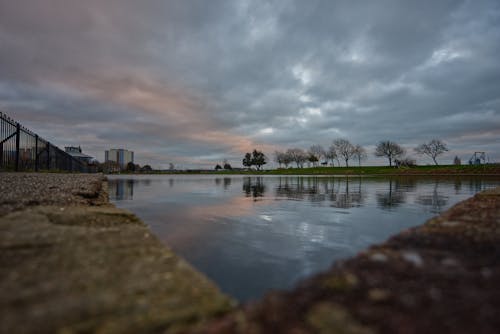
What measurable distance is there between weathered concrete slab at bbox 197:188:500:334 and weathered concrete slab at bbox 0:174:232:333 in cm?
32

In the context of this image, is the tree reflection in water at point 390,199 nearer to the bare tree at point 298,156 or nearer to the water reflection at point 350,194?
the water reflection at point 350,194

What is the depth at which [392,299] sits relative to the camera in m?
1.62

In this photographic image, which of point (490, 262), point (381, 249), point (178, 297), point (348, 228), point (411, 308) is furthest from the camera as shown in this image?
point (348, 228)

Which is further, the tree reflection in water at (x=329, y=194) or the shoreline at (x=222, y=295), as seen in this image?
the tree reflection in water at (x=329, y=194)

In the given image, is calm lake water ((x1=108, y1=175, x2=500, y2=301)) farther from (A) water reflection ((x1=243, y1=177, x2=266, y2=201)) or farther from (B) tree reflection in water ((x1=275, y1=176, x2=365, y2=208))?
(A) water reflection ((x1=243, y1=177, x2=266, y2=201))

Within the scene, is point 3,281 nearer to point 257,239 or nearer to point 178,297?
point 178,297

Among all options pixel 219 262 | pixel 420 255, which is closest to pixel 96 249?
pixel 219 262

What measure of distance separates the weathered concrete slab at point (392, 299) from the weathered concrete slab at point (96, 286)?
32 cm

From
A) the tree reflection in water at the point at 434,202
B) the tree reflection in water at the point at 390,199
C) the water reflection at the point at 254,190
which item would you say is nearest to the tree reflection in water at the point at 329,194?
the tree reflection in water at the point at 390,199

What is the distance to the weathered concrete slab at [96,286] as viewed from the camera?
4.52ft

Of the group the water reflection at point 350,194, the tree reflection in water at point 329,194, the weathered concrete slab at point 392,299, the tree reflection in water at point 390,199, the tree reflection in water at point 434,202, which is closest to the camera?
the weathered concrete slab at point 392,299

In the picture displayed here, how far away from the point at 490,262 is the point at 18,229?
5376mm

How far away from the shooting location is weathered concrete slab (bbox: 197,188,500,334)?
1.37m

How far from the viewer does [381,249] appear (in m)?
2.61
